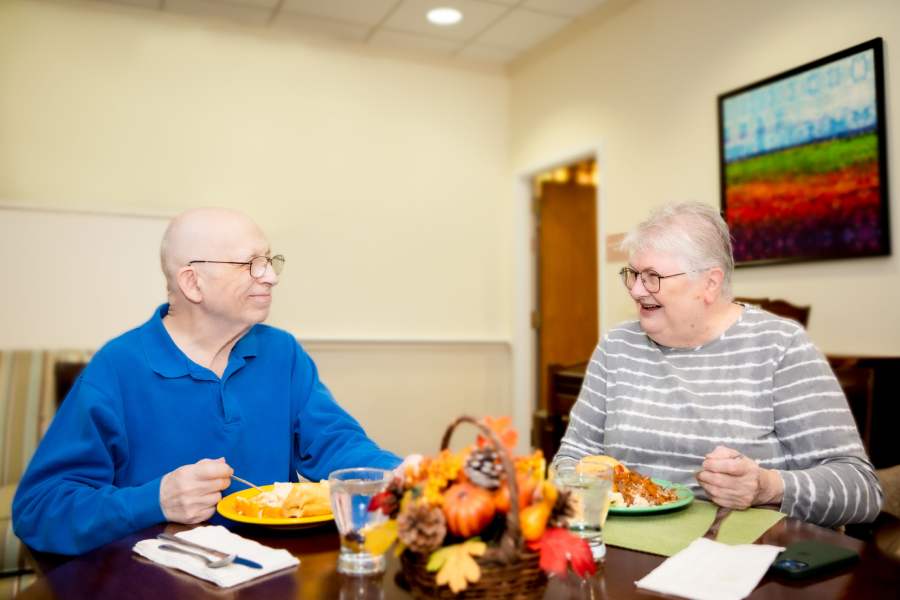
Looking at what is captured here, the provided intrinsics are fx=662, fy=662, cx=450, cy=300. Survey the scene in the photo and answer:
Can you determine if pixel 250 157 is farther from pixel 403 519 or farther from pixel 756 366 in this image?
pixel 403 519

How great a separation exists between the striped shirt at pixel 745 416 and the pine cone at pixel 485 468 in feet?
2.55

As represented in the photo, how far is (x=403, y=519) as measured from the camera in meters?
0.76

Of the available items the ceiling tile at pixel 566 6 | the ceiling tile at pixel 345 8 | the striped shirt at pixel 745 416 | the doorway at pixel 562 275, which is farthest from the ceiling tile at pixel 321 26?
the striped shirt at pixel 745 416

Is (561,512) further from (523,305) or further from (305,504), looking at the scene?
(523,305)

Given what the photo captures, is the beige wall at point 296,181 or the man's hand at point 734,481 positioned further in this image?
the beige wall at point 296,181

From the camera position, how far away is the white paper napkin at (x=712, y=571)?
835 millimetres

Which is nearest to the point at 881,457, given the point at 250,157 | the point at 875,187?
the point at 875,187

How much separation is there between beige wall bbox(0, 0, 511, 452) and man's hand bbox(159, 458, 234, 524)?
2.70 meters

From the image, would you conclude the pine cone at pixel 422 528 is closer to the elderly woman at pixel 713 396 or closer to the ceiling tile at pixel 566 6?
the elderly woman at pixel 713 396

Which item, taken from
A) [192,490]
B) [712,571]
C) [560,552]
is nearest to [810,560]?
[712,571]

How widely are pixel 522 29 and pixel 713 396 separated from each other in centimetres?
333

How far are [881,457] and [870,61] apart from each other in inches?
57.9

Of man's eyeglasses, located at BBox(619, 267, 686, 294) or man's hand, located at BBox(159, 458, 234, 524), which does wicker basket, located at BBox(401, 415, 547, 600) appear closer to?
man's hand, located at BBox(159, 458, 234, 524)

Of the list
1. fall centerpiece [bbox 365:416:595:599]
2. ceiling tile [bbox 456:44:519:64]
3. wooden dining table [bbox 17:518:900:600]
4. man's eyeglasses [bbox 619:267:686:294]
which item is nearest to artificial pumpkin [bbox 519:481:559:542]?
fall centerpiece [bbox 365:416:595:599]
